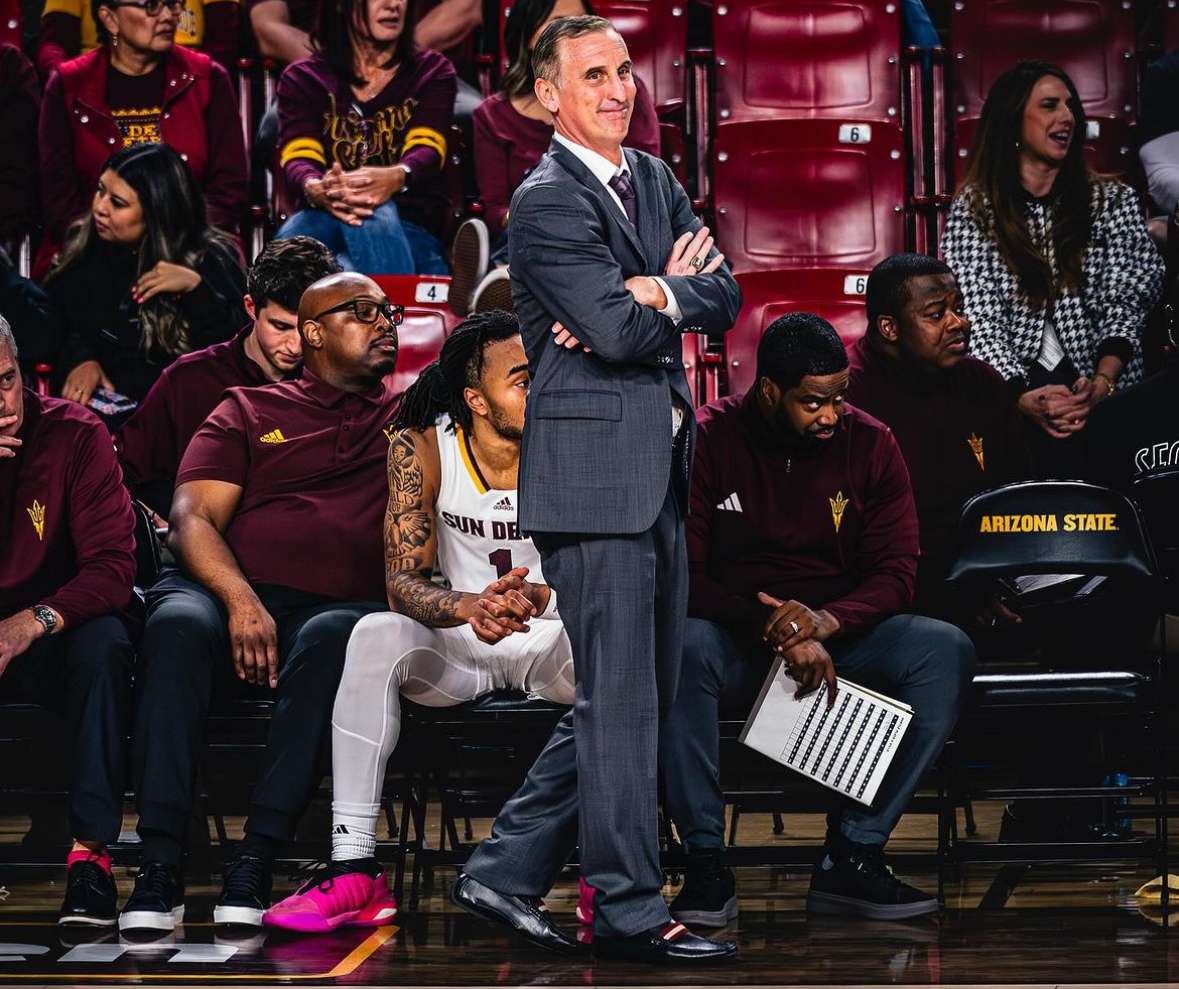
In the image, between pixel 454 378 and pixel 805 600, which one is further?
pixel 805 600

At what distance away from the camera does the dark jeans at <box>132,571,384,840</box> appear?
10.4 ft

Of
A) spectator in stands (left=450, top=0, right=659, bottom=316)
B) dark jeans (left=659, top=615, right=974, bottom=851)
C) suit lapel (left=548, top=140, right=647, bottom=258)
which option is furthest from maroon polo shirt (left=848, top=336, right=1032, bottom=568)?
suit lapel (left=548, top=140, right=647, bottom=258)

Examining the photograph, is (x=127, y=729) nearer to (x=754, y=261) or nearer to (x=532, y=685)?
(x=532, y=685)

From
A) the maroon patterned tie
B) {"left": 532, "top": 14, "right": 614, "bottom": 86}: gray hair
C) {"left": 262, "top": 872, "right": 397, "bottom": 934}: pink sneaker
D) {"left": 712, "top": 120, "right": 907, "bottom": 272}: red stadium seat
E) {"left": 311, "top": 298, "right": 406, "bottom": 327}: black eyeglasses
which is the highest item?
{"left": 712, "top": 120, "right": 907, "bottom": 272}: red stadium seat

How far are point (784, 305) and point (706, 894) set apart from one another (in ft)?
7.52

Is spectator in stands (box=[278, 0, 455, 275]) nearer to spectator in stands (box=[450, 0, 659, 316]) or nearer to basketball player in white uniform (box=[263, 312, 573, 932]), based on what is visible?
spectator in stands (box=[450, 0, 659, 316])

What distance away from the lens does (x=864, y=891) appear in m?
3.18

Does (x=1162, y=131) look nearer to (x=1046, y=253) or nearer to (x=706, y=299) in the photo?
(x=1046, y=253)

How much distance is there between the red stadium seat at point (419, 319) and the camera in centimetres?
476

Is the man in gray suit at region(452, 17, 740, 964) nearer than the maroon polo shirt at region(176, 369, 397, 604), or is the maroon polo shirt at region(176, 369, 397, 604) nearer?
the man in gray suit at region(452, 17, 740, 964)

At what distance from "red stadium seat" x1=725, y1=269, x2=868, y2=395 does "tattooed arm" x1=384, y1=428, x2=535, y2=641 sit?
5.50ft

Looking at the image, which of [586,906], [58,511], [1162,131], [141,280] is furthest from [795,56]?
[586,906]

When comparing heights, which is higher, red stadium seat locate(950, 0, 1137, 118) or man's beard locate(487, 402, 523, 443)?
red stadium seat locate(950, 0, 1137, 118)

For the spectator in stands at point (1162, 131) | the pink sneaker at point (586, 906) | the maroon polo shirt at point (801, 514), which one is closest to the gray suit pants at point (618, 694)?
the pink sneaker at point (586, 906)
